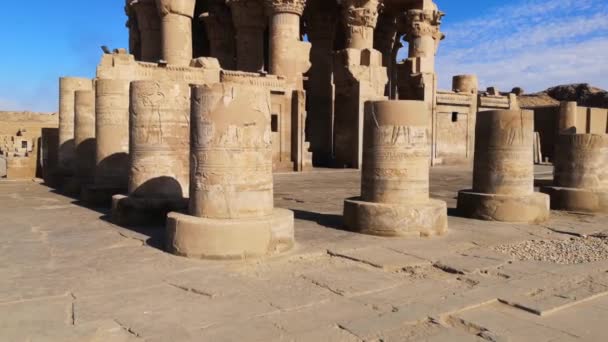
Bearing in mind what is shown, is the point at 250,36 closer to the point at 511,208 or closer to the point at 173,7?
the point at 173,7

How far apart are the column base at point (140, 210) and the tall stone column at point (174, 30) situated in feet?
38.1

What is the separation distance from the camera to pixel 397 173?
6996 mm

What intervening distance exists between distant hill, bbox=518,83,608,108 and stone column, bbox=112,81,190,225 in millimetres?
29856

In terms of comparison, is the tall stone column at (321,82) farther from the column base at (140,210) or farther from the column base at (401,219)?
the column base at (401,219)

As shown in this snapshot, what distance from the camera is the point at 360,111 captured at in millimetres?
19047

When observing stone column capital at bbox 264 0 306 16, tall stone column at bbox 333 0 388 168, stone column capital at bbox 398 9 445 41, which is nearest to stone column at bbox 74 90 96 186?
Result: stone column capital at bbox 264 0 306 16

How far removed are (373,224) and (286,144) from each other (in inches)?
458

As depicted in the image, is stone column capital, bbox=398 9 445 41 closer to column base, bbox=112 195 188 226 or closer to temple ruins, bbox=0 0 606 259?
temple ruins, bbox=0 0 606 259

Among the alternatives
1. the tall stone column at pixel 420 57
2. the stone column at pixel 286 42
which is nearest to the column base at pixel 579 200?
the stone column at pixel 286 42

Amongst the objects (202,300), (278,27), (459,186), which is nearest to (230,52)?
(278,27)

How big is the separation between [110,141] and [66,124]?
174 inches

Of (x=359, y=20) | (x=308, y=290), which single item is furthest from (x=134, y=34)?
(x=308, y=290)

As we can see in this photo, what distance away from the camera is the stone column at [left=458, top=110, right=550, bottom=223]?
808 cm

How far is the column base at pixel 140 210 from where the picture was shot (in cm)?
746
